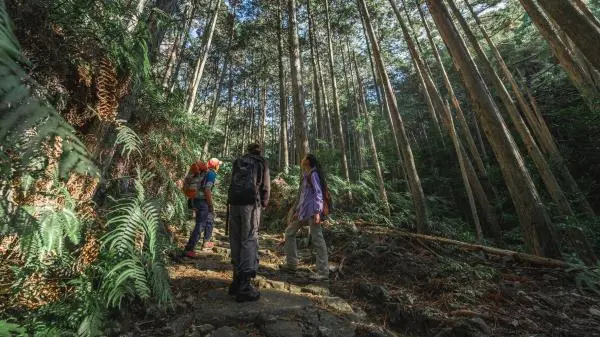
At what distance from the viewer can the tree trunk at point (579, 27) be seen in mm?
3426

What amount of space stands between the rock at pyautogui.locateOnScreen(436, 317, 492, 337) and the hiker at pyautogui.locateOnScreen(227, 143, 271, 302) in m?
1.92

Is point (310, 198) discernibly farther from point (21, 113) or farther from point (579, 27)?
point (21, 113)

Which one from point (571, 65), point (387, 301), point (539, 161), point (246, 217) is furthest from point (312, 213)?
point (571, 65)

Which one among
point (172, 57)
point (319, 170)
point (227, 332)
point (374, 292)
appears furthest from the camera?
point (172, 57)

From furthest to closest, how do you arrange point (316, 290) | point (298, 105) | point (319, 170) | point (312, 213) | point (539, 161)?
1. point (539, 161)
2. point (298, 105)
3. point (319, 170)
4. point (312, 213)
5. point (316, 290)

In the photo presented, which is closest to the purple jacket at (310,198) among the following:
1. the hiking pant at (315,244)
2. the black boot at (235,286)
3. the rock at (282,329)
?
the hiking pant at (315,244)

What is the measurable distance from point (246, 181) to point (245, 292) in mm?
1230

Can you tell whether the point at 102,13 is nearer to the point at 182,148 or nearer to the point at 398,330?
the point at 182,148

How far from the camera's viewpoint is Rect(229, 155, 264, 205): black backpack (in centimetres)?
376

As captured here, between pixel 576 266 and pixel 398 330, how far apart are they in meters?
2.92

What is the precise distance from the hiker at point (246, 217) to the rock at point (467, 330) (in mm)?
1923

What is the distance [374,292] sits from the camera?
162 inches

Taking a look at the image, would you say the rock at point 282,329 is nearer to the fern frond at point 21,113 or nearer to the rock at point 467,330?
the rock at point 467,330

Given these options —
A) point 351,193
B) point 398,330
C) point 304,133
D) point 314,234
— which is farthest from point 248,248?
point 351,193
